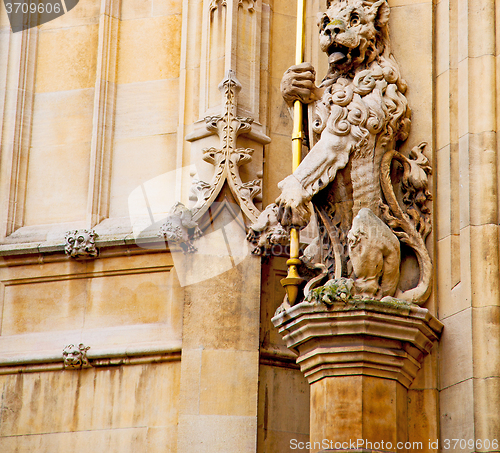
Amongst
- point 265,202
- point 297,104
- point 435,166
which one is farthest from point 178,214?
point 435,166

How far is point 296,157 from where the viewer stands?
574cm

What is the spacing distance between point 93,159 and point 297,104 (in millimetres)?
2172

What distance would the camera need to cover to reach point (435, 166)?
18.4ft

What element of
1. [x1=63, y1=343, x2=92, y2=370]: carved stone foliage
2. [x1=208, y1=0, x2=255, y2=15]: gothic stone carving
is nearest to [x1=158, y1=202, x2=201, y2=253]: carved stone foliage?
[x1=63, y1=343, x2=92, y2=370]: carved stone foliage

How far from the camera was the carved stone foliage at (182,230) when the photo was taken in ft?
22.0

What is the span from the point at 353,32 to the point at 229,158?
1465 millimetres

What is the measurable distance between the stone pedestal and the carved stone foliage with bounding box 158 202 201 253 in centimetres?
163

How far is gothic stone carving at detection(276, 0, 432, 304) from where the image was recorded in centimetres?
530

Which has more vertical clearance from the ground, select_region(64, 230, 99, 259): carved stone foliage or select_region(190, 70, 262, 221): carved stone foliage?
select_region(190, 70, 262, 221): carved stone foliage

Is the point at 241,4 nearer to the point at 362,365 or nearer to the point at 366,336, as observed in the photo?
the point at 366,336

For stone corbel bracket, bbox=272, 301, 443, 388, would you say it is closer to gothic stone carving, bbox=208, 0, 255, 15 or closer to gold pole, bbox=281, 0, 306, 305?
gold pole, bbox=281, 0, 306, 305

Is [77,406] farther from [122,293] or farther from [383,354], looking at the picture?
[383,354]

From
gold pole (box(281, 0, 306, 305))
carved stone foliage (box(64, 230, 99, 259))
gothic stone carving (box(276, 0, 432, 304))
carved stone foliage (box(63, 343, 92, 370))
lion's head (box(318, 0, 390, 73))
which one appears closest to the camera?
gothic stone carving (box(276, 0, 432, 304))

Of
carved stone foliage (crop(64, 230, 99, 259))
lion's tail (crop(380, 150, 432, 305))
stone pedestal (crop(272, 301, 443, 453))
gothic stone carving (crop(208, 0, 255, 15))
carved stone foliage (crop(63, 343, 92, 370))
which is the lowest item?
stone pedestal (crop(272, 301, 443, 453))
